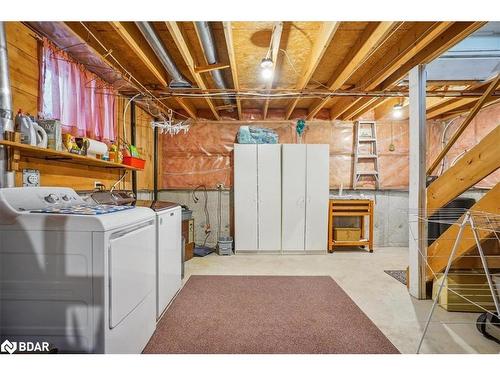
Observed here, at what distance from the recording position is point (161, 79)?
3.14m

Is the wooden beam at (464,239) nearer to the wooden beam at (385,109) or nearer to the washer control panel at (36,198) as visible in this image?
the wooden beam at (385,109)

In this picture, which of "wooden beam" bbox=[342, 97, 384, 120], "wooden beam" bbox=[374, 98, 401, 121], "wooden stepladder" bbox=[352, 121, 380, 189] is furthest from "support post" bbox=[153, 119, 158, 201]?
"wooden beam" bbox=[374, 98, 401, 121]

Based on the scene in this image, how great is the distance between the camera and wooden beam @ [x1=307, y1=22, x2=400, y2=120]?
7.12 ft

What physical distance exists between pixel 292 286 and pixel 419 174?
5.99 ft

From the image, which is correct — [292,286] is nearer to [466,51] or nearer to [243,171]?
[243,171]

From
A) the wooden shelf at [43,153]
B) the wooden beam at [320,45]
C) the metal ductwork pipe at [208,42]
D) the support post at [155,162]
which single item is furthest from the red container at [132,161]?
the wooden beam at [320,45]

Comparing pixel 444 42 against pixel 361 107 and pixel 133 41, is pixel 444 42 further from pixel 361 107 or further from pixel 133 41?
pixel 133 41

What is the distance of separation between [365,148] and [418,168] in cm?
243

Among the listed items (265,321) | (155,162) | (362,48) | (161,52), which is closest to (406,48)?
(362,48)

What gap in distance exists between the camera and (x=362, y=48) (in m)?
2.45

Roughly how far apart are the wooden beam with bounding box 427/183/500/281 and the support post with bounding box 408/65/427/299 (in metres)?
0.12

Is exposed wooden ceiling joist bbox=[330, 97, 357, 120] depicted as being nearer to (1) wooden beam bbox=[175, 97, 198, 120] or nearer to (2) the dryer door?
(1) wooden beam bbox=[175, 97, 198, 120]

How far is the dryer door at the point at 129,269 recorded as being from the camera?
1.39 m
